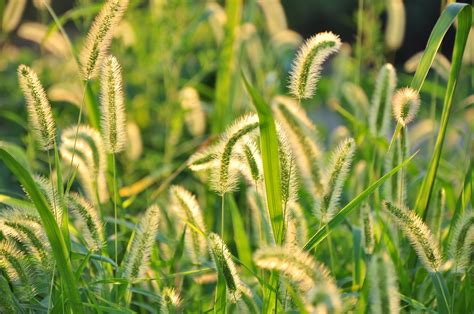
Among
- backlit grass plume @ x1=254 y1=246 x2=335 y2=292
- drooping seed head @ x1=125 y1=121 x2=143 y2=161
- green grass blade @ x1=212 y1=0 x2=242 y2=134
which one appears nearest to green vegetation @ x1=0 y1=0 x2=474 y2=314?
backlit grass plume @ x1=254 y1=246 x2=335 y2=292

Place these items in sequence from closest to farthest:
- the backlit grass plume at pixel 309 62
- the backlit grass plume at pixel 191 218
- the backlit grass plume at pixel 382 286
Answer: the backlit grass plume at pixel 382 286 → the backlit grass plume at pixel 309 62 → the backlit grass plume at pixel 191 218

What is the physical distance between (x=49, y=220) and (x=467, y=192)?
1107 mm

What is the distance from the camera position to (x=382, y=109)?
7.39 feet

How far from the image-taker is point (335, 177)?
73.5 inches

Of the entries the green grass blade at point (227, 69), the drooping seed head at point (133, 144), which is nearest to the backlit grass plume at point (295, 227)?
the drooping seed head at point (133, 144)

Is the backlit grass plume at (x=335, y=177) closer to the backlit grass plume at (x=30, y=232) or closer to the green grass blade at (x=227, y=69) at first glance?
the backlit grass plume at (x=30, y=232)

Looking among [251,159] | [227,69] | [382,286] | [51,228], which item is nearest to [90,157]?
[51,228]

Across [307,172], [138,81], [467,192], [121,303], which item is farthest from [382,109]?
[138,81]

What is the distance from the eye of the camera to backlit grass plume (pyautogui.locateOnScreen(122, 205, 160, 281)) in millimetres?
1876

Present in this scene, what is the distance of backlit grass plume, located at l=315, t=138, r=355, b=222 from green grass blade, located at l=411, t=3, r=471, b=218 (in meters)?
0.32

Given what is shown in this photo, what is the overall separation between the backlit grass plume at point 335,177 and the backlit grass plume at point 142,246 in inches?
14.5

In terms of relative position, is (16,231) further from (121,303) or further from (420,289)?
(420,289)

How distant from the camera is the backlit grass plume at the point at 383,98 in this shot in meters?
2.22

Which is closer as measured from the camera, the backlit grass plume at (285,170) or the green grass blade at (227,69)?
the backlit grass plume at (285,170)
